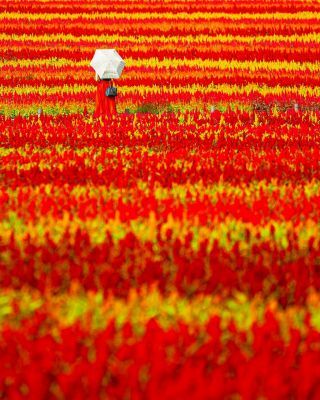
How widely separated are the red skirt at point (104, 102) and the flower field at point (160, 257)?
1079mm

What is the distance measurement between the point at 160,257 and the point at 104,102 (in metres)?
7.77

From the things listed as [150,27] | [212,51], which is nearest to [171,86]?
[212,51]

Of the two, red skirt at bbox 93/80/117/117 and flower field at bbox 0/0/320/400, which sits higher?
red skirt at bbox 93/80/117/117

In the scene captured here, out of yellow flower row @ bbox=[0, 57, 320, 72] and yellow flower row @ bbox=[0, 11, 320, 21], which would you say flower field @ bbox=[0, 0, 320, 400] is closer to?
yellow flower row @ bbox=[0, 57, 320, 72]

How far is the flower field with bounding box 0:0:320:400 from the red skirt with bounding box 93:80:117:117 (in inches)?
42.5

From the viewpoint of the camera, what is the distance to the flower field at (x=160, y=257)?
3.03 m

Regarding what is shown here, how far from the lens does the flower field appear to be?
3.03 meters

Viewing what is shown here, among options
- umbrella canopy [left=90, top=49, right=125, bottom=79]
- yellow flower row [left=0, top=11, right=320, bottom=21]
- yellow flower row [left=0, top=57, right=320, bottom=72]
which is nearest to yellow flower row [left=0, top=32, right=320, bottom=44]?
yellow flower row [left=0, top=57, right=320, bottom=72]

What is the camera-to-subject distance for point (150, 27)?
2272 centimetres

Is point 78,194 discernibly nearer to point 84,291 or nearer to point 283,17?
point 84,291

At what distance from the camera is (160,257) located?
183 inches

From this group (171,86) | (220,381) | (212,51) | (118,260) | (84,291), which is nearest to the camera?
(220,381)

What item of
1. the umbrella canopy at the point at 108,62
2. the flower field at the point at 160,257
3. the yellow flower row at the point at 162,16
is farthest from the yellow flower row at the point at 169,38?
the flower field at the point at 160,257

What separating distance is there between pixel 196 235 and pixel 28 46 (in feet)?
52.5
